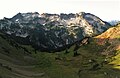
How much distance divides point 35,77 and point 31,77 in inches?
240

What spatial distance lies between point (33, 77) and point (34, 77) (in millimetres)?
1841

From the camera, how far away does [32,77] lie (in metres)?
195

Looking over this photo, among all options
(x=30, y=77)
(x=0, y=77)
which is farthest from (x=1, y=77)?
(x=30, y=77)

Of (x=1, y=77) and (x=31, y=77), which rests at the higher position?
(x=1, y=77)

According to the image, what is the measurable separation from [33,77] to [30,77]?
16.1 feet

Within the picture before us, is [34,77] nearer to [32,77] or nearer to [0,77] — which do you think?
[32,77]

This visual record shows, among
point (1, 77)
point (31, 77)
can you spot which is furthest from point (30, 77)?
point (1, 77)

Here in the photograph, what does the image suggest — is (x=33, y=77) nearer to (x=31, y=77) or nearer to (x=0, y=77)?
(x=31, y=77)

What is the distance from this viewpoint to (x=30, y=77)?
628ft

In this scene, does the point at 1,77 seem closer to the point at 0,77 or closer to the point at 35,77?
the point at 0,77

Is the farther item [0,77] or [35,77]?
[35,77]

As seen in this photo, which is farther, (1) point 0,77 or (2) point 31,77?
(2) point 31,77

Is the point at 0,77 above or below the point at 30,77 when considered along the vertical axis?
above

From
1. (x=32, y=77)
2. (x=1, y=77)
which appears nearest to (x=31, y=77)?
(x=32, y=77)
